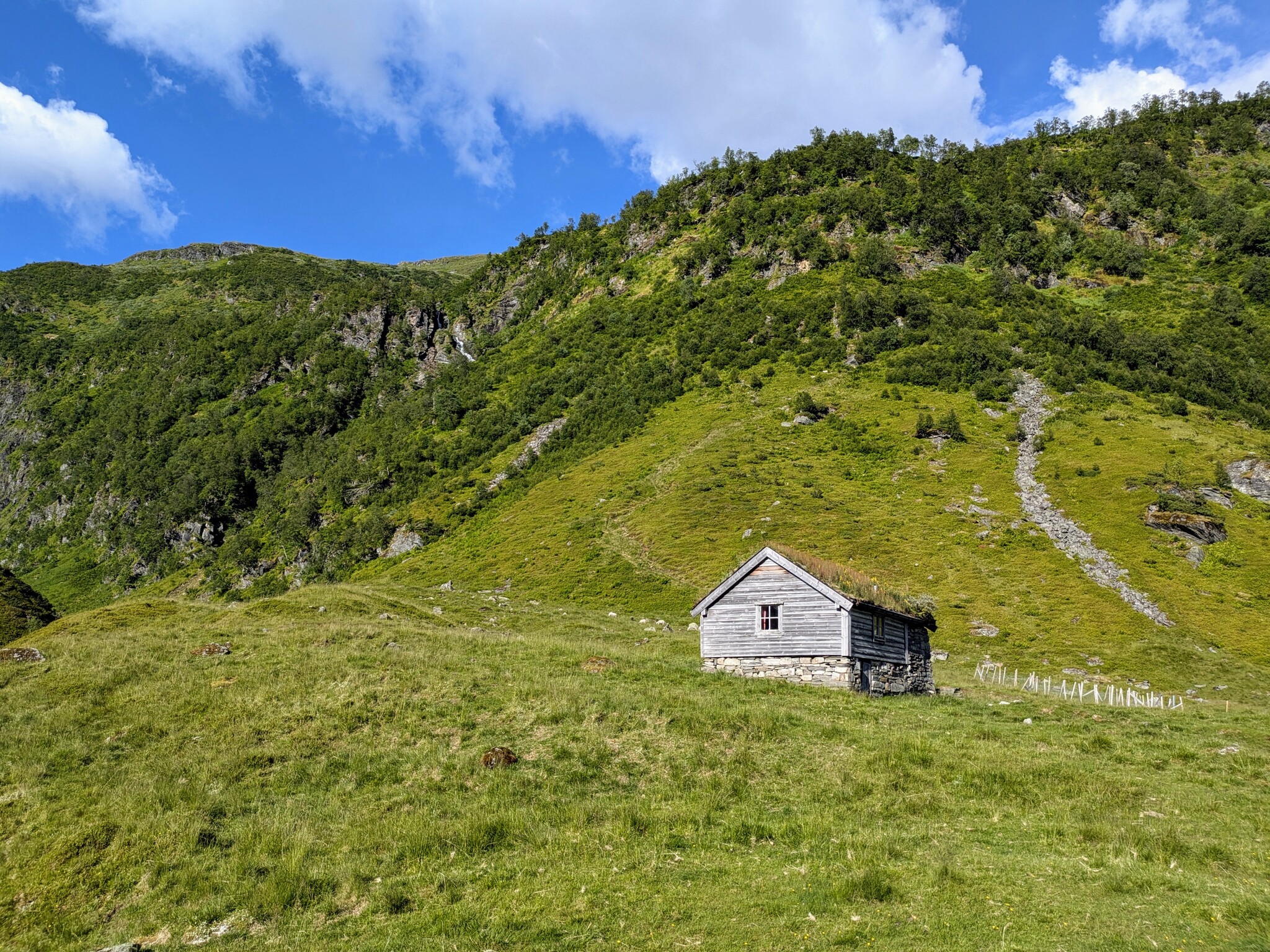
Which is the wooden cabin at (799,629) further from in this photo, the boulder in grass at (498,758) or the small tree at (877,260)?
the small tree at (877,260)

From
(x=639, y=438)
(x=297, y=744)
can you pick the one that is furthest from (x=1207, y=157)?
(x=297, y=744)

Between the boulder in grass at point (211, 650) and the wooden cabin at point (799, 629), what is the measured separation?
22716 millimetres

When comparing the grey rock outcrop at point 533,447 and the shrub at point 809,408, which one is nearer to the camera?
the shrub at point 809,408

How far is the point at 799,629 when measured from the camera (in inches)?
1400

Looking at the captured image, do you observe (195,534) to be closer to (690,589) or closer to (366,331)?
(366,331)

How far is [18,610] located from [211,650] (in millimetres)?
17106

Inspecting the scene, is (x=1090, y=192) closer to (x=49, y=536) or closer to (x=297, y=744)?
(x=297, y=744)

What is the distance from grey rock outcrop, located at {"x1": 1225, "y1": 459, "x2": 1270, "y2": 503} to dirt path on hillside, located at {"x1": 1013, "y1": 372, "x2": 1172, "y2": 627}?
18.9 meters

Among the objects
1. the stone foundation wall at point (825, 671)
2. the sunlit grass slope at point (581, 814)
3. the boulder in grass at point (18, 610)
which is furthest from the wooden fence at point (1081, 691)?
the boulder in grass at point (18, 610)

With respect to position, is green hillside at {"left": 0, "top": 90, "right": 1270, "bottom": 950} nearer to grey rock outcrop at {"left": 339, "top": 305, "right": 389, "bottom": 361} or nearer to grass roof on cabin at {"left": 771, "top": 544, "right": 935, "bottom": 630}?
grey rock outcrop at {"left": 339, "top": 305, "right": 389, "bottom": 361}

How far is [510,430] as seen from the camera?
136 m

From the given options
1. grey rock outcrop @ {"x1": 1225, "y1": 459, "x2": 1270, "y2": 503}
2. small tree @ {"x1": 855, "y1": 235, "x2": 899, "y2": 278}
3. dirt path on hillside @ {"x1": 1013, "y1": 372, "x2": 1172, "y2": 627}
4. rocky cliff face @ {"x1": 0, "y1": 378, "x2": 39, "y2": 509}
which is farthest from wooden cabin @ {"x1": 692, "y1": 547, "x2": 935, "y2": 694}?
rocky cliff face @ {"x1": 0, "y1": 378, "x2": 39, "y2": 509}

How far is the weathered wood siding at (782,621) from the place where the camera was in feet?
115

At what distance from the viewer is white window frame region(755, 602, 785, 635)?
3606cm
